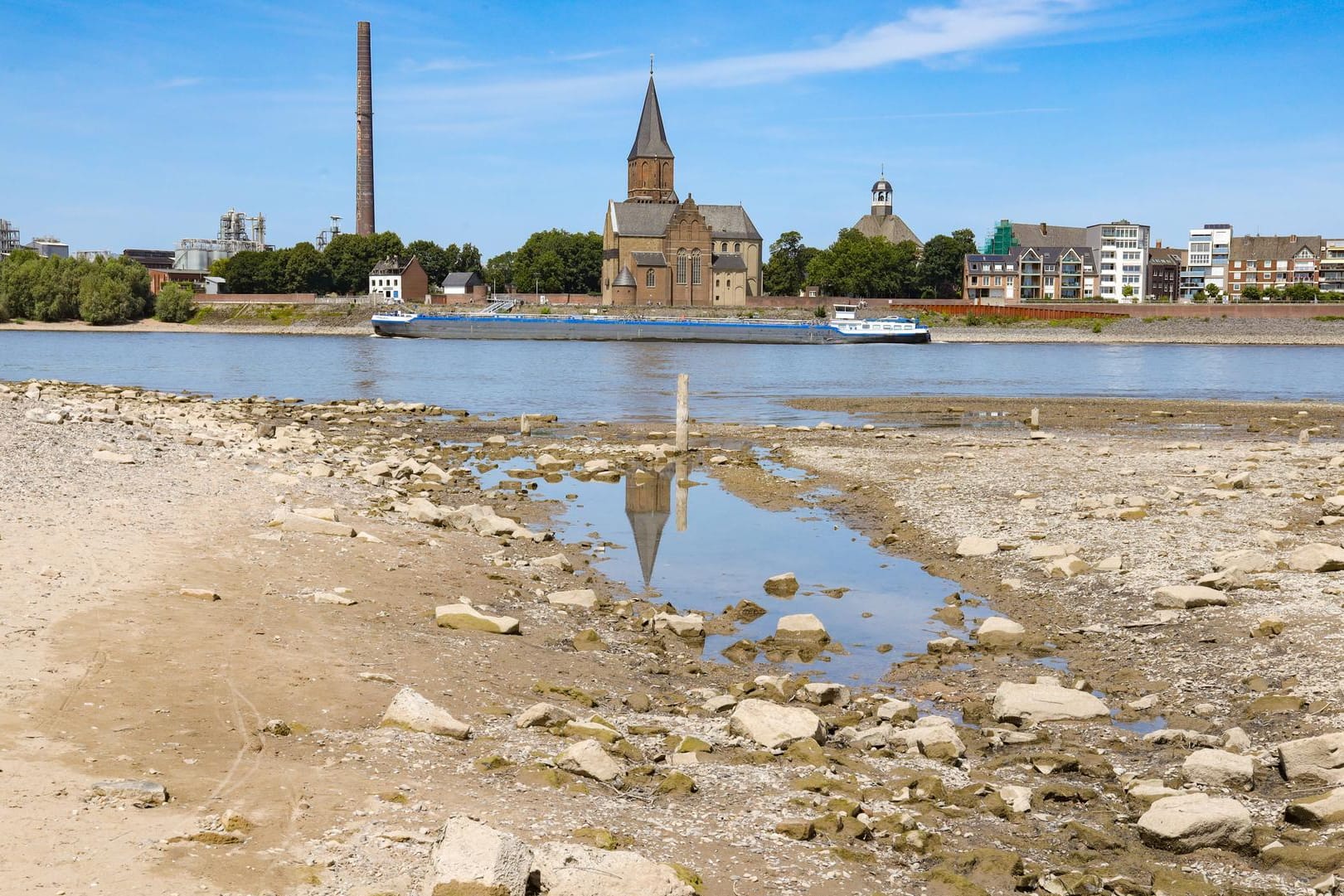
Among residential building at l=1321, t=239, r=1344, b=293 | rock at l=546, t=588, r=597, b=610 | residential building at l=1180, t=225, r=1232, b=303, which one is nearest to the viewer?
rock at l=546, t=588, r=597, b=610

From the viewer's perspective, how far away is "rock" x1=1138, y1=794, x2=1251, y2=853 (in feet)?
23.7

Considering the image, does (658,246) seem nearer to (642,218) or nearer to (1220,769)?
(642,218)

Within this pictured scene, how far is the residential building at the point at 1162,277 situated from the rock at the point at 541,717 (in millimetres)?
184985

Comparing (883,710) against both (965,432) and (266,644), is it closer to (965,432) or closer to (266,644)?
(266,644)

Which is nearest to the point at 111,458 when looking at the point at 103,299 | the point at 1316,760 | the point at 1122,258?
the point at 1316,760

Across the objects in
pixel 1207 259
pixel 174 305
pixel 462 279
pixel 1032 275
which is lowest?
pixel 174 305

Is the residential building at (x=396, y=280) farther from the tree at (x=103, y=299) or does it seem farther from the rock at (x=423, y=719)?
the rock at (x=423, y=719)

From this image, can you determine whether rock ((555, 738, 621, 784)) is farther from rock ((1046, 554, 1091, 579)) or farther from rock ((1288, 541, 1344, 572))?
rock ((1288, 541, 1344, 572))

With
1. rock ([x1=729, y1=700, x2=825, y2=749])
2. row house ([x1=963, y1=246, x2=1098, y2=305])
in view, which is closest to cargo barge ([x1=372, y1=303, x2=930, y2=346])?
row house ([x1=963, y1=246, x2=1098, y2=305])

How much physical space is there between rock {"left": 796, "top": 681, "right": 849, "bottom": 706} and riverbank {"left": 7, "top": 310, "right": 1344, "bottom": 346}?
111956 millimetres

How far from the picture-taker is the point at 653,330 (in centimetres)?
11594

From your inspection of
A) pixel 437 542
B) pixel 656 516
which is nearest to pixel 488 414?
pixel 656 516

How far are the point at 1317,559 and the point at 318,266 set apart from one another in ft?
489

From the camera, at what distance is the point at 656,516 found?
20.7 metres
